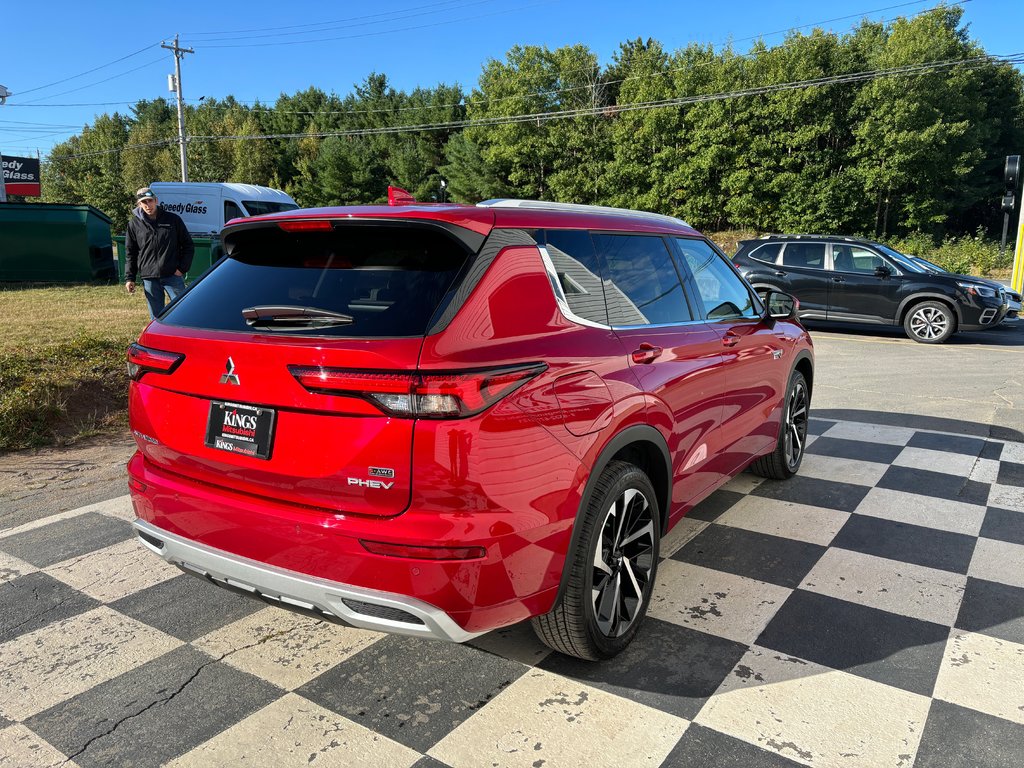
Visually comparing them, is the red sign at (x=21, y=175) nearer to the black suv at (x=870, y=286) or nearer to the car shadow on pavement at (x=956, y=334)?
the black suv at (x=870, y=286)

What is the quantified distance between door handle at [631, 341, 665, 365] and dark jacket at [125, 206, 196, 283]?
264 inches

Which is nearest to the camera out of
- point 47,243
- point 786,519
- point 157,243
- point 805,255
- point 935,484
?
point 786,519

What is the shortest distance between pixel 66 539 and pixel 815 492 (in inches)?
175

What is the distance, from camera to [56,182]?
267 feet

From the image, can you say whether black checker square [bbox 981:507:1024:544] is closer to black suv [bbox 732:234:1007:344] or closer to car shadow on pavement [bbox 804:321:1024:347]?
car shadow on pavement [bbox 804:321:1024:347]

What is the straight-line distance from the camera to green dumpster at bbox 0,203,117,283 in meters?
15.6

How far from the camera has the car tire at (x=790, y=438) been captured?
4.79m

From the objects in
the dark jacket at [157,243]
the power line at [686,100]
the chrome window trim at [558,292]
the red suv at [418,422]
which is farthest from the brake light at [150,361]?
the power line at [686,100]

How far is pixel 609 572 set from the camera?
2.71 m

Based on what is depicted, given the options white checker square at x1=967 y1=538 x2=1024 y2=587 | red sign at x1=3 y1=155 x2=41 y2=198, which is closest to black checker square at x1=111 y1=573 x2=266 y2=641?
white checker square at x1=967 y1=538 x2=1024 y2=587

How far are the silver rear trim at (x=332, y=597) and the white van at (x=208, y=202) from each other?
21045 millimetres

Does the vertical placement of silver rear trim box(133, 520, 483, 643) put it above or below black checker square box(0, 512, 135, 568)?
above

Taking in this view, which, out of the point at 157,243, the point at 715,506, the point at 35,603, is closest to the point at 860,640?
the point at 715,506

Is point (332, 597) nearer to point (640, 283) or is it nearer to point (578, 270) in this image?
point (578, 270)
